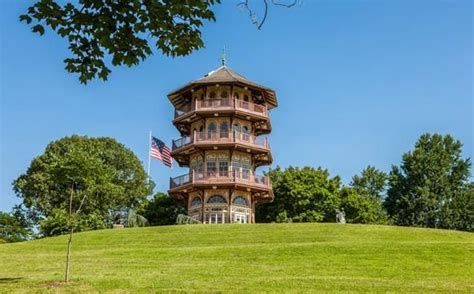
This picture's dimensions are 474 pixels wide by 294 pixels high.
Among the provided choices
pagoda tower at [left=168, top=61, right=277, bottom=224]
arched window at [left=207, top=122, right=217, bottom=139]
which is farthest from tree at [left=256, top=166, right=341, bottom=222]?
arched window at [left=207, top=122, right=217, bottom=139]

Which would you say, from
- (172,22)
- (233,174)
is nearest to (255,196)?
(233,174)

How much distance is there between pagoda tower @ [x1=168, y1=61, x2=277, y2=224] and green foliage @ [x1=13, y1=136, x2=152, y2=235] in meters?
7.60

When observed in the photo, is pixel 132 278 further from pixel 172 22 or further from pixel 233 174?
pixel 233 174

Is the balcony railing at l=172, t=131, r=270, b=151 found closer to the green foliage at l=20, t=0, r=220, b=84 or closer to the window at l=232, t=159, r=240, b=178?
the window at l=232, t=159, r=240, b=178

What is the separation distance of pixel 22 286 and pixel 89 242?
541 inches

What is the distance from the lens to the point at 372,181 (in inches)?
2756

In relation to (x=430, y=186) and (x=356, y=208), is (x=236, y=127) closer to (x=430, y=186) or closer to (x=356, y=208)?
(x=356, y=208)

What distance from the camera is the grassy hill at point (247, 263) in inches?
666

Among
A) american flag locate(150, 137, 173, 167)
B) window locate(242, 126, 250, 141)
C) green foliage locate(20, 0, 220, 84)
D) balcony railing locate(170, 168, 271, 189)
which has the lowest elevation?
green foliage locate(20, 0, 220, 84)

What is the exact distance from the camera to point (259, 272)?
1930 centimetres

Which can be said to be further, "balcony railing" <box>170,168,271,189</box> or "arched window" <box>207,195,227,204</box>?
"arched window" <box>207,195,227,204</box>

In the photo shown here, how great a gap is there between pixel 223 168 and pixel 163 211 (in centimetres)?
1239

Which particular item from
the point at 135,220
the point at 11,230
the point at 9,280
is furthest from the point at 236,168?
the point at 9,280

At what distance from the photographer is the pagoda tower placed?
45531mm
